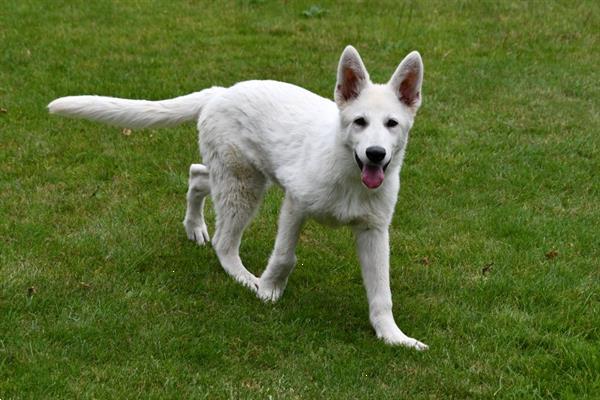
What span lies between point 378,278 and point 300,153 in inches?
34.5

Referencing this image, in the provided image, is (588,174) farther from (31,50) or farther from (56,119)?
(31,50)

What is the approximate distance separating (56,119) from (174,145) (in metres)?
1.25

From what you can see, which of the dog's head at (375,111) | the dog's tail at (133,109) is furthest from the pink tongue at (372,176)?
the dog's tail at (133,109)

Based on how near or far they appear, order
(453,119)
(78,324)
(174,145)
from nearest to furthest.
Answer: (78,324) → (174,145) → (453,119)

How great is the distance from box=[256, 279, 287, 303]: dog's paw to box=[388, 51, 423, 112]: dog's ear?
139cm

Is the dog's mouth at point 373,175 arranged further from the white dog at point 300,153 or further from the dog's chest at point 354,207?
the dog's chest at point 354,207

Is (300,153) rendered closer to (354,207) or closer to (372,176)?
(354,207)

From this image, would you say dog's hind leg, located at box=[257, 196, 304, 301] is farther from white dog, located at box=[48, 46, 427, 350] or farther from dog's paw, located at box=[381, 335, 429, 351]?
dog's paw, located at box=[381, 335, 429, 351]

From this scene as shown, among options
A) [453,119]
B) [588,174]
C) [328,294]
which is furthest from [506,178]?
[328,294]

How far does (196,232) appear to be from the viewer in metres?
6.40

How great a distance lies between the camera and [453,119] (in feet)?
29.5

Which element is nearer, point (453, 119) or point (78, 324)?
point (78, 324)

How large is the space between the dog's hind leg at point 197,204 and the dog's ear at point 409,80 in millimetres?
1696

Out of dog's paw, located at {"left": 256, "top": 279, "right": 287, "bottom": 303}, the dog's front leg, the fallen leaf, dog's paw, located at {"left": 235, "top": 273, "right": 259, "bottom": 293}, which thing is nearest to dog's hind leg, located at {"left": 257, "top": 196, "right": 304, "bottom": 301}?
dog's paw, located at {"left": 256, "top": 279, "right": 287, "bottom": 303}
